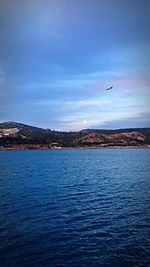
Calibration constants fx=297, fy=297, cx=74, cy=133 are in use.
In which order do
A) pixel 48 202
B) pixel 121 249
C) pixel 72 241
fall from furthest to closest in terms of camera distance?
pixel 48 202, pixel 72 241, pixel 121 249

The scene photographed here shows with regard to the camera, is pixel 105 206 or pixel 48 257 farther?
pixel 105 206

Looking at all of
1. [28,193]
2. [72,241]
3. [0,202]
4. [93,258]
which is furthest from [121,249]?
[28,193]

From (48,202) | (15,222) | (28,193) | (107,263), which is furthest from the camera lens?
(28,193)

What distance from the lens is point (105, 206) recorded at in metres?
38.8

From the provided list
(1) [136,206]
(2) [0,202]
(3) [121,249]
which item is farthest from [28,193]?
(3) [121,249]

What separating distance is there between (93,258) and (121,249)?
284 centimetres

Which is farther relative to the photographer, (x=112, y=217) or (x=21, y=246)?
(x=112, y=217)

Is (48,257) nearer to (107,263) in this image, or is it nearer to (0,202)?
(107,263)

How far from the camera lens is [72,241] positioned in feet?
83.6

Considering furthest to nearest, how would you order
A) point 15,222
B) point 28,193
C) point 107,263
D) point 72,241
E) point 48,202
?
point 28,193 → point 48,202 → point 15,222 → point 72,241 → point 107,263

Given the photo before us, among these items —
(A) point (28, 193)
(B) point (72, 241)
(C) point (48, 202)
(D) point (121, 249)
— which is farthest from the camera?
(A) point (28, 193)

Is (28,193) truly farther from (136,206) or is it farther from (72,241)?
→ (72,241)

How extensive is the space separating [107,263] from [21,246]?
293 inches

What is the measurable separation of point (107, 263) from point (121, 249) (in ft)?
9.56
